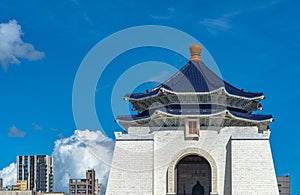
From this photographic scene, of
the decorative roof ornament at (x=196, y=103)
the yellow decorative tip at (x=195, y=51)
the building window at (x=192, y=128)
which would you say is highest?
the yellow decorative tip at (x=195, y=51)

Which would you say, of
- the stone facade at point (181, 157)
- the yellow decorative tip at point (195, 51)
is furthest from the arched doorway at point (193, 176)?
the yellow decorative tip at point (195, 51)

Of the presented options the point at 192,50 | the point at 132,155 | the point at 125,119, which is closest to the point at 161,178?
the point at 132,155

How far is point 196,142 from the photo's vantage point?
34.1 meters

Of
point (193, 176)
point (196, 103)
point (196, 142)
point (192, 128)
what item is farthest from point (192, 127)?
point (193, 176)

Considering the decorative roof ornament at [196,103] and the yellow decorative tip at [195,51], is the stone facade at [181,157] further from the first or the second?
the yellow decorative tip at [195,51]

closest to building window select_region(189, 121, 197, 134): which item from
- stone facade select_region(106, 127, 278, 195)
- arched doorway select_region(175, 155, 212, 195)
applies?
stone facade select_region(106, 127, 278, 195)

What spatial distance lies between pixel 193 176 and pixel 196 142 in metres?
3.85

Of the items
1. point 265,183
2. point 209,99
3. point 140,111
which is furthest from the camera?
point 140,111

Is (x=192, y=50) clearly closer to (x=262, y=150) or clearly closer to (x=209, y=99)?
(x=209, y=99)

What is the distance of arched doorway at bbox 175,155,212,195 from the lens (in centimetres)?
3669

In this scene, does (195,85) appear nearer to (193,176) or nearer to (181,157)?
(181,157)

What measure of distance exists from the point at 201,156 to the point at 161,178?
2436 mm

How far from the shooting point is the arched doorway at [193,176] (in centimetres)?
3669

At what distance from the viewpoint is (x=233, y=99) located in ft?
117
